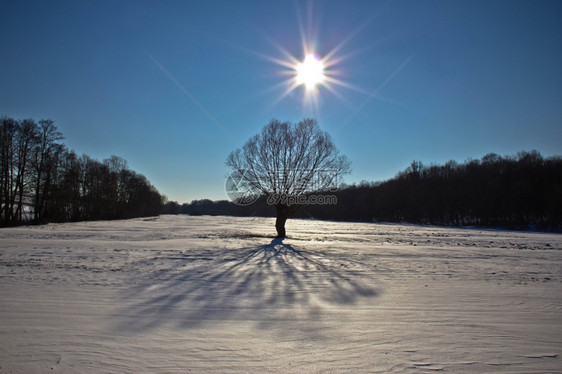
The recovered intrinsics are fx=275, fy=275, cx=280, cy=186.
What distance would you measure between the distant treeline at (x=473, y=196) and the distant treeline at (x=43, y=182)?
28301mm

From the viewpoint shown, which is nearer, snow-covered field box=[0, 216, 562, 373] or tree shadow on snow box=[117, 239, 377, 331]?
snow-covered field box=[0, 216, 562, 373]

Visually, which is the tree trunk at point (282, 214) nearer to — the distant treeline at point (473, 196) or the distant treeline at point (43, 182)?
the distant treeline at point (473, 196)

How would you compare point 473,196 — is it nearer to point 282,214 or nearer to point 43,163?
point 282,214

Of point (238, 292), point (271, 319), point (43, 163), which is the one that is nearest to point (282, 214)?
point (238, 292)

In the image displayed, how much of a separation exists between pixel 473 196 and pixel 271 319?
77938 mm

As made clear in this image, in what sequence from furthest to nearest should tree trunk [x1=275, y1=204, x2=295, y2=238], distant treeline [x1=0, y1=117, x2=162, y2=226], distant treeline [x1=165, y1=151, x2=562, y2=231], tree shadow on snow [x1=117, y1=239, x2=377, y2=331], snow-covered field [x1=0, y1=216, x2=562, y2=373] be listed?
distant treeline [x1=165, y1=151, x2=562, y2=231], distant treeline [x1=0, y1=117, x2=162, y2=226], tree trunk [x1=275, y1=204, x2=295, y2=238], tree shadow on snow [x1=117, y1=239, x2=377, y2=331], snow-covered field [x1=0, y1=216, x2=562, y2=373]

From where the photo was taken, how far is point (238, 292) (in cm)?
752

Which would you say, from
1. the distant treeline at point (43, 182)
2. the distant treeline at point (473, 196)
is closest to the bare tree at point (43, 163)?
the distant treeline at point (43, 182)

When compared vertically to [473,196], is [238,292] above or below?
below

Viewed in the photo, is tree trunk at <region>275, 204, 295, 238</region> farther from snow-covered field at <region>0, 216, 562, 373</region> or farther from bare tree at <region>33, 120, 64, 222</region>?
bare tree at <region>33, 120, 64, 222</region>

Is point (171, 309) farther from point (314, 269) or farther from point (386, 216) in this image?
point (386, 216)

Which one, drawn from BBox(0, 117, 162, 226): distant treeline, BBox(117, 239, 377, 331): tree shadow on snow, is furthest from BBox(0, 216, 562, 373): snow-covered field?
BBox(0, 117, 162, 226): distant treeline

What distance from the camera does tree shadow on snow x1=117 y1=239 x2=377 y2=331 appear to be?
19.0ft

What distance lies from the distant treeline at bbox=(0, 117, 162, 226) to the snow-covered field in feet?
105
